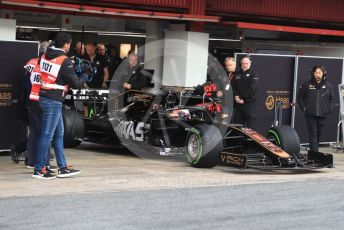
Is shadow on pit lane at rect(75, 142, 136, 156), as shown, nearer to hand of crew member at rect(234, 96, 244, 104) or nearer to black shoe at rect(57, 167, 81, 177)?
hand of crew member at rect(234, 96, 244, 104)

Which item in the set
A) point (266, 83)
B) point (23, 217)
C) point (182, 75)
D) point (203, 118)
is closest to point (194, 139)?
point (203, 118)

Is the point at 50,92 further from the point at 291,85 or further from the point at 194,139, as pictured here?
the point at 291,85

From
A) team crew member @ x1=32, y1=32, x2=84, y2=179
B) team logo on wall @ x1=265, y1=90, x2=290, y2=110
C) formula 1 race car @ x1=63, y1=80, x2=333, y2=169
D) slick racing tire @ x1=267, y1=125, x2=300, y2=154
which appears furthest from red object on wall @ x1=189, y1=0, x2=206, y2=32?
team crew member @ x1=32, y1=32, x2=84, y2=179

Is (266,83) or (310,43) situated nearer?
(266,83)

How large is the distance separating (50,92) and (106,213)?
2.64 metres

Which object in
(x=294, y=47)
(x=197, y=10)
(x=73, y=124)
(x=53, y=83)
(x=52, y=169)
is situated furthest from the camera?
(x=294, y=47)

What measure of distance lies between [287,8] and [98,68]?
5381 mm

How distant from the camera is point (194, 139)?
12.3 meters

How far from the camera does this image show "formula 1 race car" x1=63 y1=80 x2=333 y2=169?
39.5ft

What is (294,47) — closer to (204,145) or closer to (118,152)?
(118,152)

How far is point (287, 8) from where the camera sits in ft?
67.5

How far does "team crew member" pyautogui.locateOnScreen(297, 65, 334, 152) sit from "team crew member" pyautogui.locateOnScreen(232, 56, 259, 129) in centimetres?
107

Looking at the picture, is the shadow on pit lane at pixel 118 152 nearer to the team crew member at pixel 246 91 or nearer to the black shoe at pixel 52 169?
the team crew member at pixel 246 91

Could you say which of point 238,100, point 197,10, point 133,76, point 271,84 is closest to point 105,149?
point 133,76
